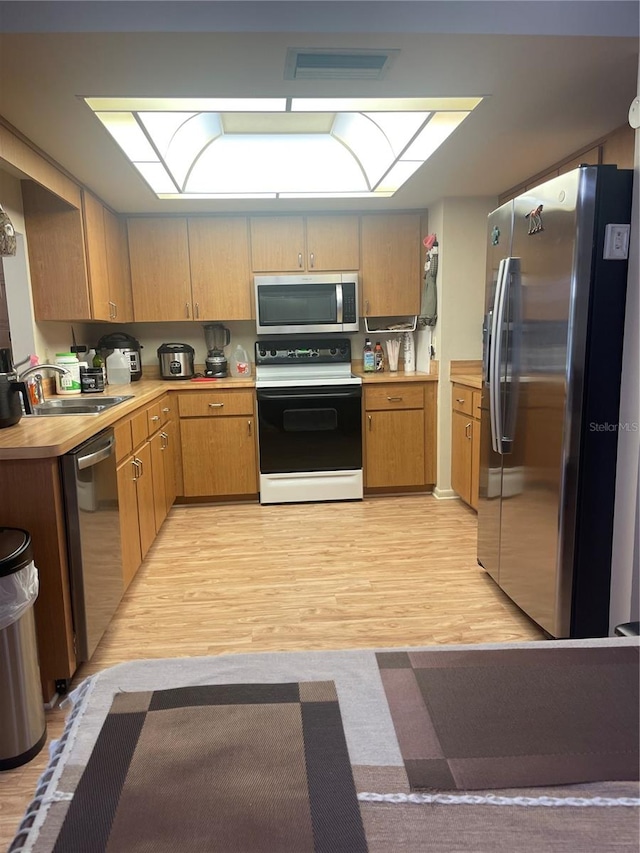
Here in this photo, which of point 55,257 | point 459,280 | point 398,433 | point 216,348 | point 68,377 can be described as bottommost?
point 398,433

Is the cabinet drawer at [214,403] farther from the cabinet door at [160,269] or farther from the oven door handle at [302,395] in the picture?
the cabinet door at [160,269]

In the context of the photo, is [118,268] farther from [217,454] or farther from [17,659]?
[17,659]

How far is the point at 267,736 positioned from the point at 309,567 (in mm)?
2381

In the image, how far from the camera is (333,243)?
4.07m

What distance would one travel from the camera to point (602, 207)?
1.79m

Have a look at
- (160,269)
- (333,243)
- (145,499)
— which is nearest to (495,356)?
(145,499)

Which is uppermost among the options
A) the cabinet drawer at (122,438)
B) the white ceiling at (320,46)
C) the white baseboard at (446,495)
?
the white ceiling at (320,46)

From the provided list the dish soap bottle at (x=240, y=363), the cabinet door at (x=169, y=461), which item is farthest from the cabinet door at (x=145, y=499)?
the dish soap bottle at (x=240, y=363)

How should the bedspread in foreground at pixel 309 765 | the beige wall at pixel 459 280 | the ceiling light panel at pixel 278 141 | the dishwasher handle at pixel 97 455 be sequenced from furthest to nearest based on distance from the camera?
1. the beige wall at pixel 459 280
2. the ceiling light panel at pixel 278 141
3. the dishwasher handle at pixel 97 455
4. the bedspread in foreground at pixel 309 765

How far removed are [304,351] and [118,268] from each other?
4.79ft

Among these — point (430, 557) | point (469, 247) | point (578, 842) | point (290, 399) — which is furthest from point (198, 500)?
point (578, 842)

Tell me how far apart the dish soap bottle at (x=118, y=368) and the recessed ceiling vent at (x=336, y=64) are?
240 cm

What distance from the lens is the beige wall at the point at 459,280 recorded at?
380 cm

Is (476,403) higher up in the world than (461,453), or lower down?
higher up
